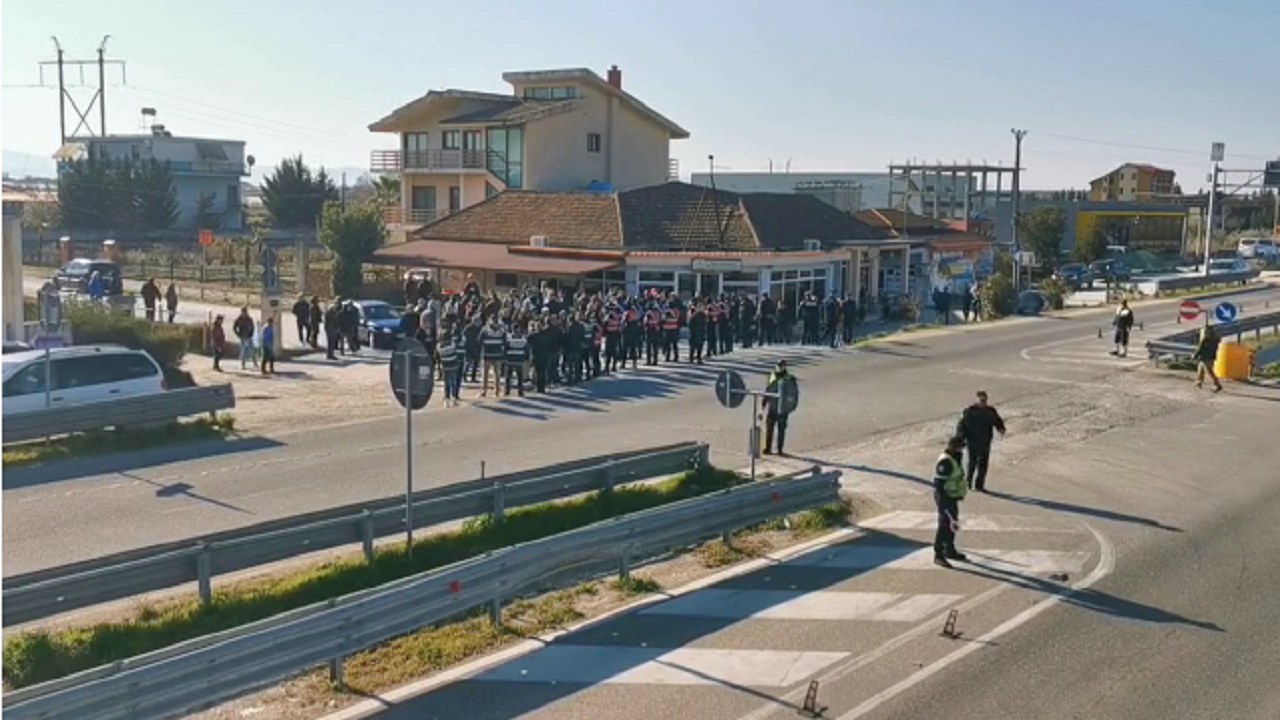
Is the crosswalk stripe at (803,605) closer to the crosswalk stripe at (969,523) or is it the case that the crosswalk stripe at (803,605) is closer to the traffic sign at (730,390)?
the crosswalk stripe at (969,523)

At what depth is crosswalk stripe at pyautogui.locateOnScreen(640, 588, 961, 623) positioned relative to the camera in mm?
11273

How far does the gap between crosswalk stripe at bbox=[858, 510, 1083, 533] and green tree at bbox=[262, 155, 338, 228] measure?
7063 centimetres

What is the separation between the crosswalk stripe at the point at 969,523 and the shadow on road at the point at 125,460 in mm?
9195

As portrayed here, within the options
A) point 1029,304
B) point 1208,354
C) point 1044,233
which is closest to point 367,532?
point 1208,354

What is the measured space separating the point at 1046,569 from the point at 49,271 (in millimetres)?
55548

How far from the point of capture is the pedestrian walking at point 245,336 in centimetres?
2836

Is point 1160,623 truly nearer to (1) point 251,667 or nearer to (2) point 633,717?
(2) point 633,717

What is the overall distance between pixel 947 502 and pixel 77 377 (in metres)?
13.4

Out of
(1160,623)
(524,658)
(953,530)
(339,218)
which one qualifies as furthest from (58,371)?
(339,218)

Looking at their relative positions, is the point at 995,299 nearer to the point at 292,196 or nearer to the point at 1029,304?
the point at 1029,304

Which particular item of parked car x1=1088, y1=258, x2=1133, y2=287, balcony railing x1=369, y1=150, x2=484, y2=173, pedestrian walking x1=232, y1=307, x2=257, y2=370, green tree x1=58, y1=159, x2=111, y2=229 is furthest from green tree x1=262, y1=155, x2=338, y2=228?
pedestrian walking x1=232, y1=307, x2=257, y2=370

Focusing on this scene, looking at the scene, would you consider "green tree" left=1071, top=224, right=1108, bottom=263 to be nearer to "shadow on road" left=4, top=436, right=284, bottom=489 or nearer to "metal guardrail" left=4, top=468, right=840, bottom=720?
"shadow on road" left=4, top=436, right=284, bottom=489

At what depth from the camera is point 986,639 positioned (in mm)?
10727

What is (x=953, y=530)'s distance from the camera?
1312 cm
